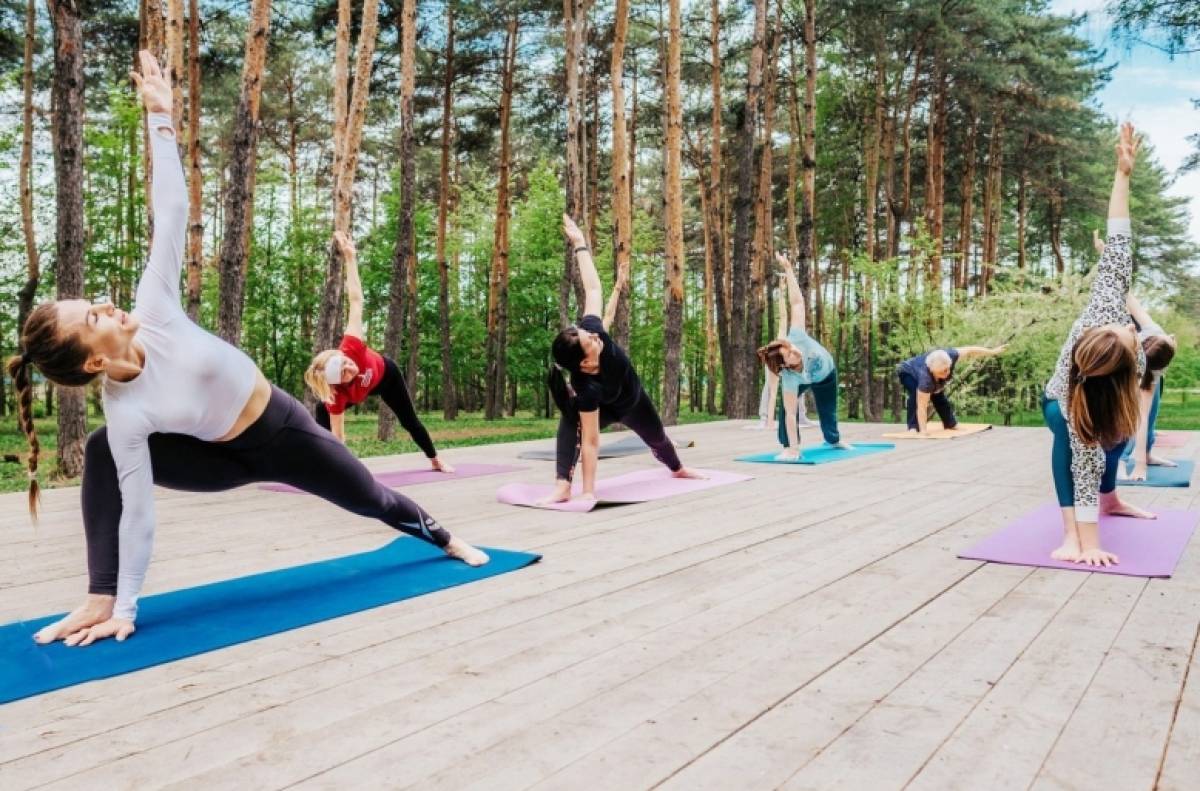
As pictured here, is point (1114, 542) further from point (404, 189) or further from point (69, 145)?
point (404, 189)

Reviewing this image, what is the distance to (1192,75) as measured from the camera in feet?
31.4

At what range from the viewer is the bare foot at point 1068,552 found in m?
2.81

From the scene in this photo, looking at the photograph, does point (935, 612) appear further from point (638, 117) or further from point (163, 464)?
point (638, 117)

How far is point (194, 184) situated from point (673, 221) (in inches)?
241

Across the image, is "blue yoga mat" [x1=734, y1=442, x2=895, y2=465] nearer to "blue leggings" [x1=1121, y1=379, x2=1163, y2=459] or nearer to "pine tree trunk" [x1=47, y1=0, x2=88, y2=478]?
"blue leggings" [x1=1121, y1=379, x2=1163, y2=459]

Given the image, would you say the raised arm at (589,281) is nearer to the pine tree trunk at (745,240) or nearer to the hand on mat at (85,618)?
the hand on mat at (85,618)

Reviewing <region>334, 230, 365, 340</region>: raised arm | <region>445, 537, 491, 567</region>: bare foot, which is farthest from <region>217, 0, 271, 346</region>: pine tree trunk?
<region>445, 537, 491, 567</region>: bare foot

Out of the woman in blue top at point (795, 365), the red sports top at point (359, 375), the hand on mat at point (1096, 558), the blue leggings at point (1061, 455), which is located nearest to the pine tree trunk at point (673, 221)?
the woman in blue top at point (795, 365)

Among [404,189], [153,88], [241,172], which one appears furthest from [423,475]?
[404,189]

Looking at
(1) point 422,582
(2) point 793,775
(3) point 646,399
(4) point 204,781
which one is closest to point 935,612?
(2) point 793,775

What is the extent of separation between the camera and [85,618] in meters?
2.05

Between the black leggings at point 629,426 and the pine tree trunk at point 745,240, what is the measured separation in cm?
774

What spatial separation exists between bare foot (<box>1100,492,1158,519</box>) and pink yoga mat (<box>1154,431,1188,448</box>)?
4.03m

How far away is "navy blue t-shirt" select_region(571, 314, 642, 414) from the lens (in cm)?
411
